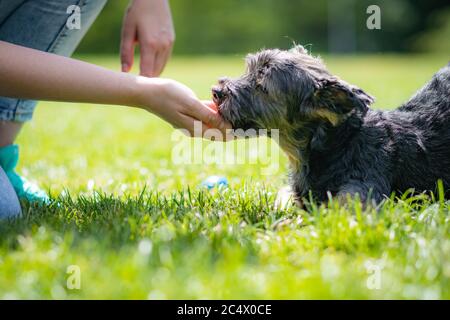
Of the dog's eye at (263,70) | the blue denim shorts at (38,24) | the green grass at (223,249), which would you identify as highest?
the blue denim shorts at (38,24)

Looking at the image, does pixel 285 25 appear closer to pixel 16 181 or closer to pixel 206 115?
pixel 16 181

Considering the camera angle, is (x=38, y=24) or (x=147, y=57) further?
(x=38, y=24)

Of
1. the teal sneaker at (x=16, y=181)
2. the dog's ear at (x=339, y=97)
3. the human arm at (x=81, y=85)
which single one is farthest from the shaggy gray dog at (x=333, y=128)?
the teal sneaker at (x=16, y=181)

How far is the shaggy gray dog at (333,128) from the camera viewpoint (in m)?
3.84

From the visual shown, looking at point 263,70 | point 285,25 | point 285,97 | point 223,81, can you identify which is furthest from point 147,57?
point 285,25

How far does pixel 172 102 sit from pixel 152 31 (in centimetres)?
105

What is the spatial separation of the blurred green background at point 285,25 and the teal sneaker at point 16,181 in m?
34.4

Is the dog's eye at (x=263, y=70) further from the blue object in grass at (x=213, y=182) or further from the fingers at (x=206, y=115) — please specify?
the blue object in grass at (x=213, y=182)

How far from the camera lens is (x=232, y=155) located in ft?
21.2

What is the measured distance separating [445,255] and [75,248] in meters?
1.78

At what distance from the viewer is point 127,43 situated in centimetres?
453

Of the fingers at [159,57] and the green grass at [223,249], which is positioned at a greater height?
the fingers at [159,57]
